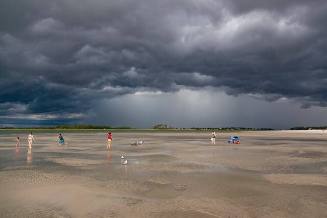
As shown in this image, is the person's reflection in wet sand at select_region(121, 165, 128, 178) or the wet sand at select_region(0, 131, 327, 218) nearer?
the wet sand at select_region(0, 131, 327, 218)

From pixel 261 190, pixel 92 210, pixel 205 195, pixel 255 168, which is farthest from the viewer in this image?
pixel 255 168

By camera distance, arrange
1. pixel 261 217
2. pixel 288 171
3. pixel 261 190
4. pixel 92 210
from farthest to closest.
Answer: pixel 288 171
pixel 261 190
pixel 92 210
pixel 261 217

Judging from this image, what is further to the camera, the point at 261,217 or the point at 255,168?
the point at 255,168

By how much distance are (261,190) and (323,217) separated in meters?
4.19

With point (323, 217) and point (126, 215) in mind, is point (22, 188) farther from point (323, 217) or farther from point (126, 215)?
point (323, 217)

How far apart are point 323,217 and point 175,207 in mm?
4903

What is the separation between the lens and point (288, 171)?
20.6 meters

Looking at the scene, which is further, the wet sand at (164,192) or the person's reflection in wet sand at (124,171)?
the person's reflection in wet sand at (124,171)

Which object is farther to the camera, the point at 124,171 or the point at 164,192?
the point at 124,171

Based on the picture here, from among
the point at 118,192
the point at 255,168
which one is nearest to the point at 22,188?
the point at 118,192

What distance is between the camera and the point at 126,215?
35.4 ft

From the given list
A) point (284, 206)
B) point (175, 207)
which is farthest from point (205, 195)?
point (284, 206)

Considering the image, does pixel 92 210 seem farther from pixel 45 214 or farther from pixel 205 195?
pixel 205 195

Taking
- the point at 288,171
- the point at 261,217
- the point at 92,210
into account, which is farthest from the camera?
the point at 288,171
